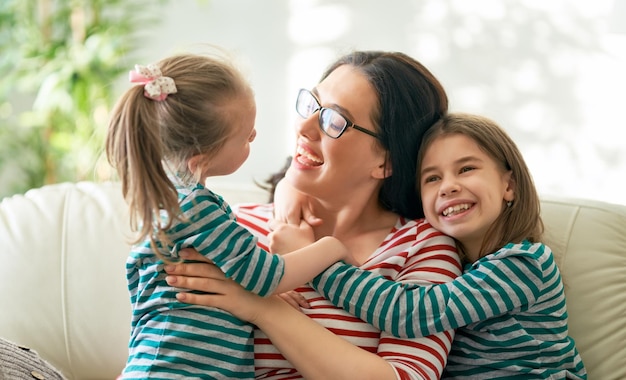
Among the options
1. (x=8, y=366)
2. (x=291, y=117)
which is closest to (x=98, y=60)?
(x=291, y=117)

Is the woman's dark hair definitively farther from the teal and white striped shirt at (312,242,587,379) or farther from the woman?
the teal and white striped shirt at (312,242,587,379)

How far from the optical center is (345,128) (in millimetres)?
1895

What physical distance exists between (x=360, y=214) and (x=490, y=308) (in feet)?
1.51

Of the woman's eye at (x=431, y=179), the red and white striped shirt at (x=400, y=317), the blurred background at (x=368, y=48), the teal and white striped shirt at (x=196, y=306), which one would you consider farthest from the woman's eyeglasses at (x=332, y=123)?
the blurred background at (x=368, y=48)

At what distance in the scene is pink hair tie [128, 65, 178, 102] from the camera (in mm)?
1499

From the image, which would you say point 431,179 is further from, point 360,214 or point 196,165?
point 196,165

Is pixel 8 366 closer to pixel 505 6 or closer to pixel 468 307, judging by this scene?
pixel 468 307

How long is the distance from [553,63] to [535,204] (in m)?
1.81

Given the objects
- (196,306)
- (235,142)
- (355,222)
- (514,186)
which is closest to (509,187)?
(514,186)

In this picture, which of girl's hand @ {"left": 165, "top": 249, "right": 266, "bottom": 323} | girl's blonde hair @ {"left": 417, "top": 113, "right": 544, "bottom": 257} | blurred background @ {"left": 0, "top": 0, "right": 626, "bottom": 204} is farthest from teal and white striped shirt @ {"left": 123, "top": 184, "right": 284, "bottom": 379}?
blurred background @ {"left": 0, "top": 0, "right": 626, "bottom": 204}

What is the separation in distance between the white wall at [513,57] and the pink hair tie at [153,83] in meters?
1.98

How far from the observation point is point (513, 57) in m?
3.54

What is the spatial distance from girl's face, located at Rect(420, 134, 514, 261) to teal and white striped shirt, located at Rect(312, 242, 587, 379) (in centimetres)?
10

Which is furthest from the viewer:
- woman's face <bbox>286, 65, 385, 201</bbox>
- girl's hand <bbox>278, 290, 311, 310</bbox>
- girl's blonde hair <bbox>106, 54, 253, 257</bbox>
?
woman's face <bbox>286, 65, 385, 201</bbox>
